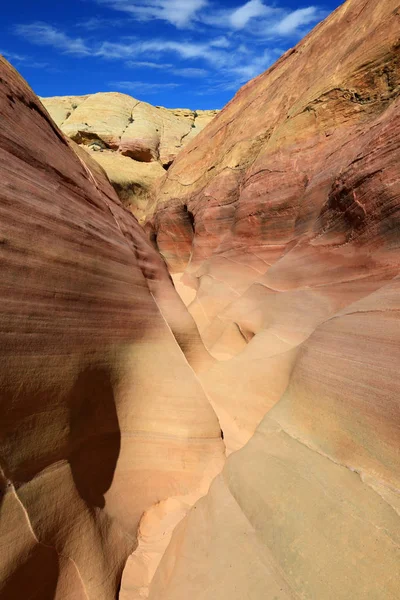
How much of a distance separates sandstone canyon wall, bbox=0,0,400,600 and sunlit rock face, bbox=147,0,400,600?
0.05 feet

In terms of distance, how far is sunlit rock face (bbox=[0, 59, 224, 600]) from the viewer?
6.06ft

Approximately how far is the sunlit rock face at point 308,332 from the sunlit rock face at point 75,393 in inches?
17.6

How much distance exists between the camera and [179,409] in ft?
9.91

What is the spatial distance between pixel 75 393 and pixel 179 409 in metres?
1.05

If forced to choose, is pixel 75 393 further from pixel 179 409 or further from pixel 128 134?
pixel 128 134

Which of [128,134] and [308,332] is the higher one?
[128,134]

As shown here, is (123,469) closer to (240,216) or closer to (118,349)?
(118,349)

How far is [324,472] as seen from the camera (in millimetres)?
2082

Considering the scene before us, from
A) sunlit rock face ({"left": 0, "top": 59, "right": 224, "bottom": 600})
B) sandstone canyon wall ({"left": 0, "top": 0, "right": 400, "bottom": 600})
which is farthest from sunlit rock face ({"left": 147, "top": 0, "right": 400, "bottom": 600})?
sunlit rock face ({"left": 0, "top": 59, "right": 224, "bottom": 600})

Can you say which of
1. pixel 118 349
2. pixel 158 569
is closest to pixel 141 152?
pixel 118 349

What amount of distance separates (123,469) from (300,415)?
1.49m

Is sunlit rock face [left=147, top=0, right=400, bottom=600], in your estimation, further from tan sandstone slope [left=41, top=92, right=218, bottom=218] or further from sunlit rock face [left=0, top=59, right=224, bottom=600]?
tan sandstone slope [left=41, top=92, right=218, bottom=218]

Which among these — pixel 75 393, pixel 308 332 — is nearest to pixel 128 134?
pixel 308 332

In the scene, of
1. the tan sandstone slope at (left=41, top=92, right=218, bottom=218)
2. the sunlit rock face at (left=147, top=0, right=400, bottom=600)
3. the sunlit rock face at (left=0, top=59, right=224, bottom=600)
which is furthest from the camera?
the tan sandstone slope at (left=41, top=92, right=218, bottom=218)
